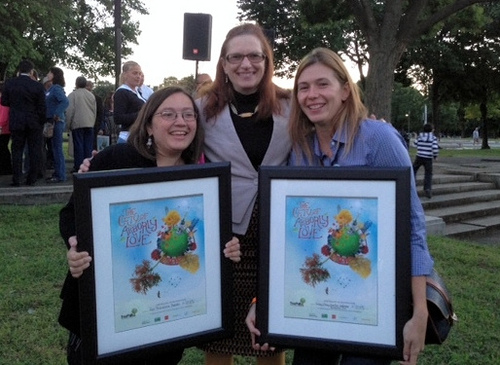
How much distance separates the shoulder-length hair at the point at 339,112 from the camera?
210 cm

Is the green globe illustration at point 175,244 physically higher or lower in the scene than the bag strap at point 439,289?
higher

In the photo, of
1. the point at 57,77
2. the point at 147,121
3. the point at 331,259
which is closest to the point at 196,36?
the point at 57,77

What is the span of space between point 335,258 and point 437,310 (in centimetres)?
43

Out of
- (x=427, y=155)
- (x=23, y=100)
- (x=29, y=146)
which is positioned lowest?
(x=427, y=155)

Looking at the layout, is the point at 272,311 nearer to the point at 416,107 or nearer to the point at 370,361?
the point at 370,361

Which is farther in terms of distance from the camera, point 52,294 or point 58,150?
point 58,150

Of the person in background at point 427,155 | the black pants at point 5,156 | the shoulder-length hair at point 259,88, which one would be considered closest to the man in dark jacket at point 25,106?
the black pants at point 5,156

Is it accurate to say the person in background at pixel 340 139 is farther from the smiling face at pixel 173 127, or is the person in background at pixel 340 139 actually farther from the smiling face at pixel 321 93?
the smiling face at pixel 173 127

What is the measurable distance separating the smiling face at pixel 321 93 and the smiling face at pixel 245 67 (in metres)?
0.51

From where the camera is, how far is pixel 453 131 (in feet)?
332

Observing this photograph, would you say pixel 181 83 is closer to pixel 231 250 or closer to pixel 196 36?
pixel 231 250

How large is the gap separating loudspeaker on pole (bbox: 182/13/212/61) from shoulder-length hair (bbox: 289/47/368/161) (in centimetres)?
749

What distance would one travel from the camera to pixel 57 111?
9.40 m

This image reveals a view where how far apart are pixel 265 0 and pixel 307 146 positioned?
34977 millimetres
